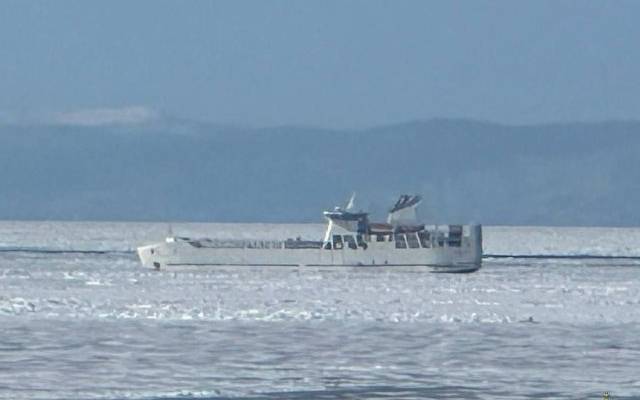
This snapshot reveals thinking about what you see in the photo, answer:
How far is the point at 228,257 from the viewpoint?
158500mm

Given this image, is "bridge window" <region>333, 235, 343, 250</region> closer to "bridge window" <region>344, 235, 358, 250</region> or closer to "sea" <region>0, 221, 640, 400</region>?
"bridge window" <region>344, 235, 358, 250</region>

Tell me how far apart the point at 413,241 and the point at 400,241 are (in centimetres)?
163

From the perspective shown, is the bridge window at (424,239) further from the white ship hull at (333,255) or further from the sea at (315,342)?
the sea at (315,342)

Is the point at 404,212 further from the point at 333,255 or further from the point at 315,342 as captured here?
the point at 315,342

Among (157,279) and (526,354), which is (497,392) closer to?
(526,354)

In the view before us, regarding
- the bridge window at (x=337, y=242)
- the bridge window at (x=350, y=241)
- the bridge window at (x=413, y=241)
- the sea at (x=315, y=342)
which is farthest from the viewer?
the bridge window at (x=337, y=242)

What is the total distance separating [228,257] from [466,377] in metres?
107

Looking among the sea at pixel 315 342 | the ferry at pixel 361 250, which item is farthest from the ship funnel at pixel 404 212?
the sea at pixel 315 342

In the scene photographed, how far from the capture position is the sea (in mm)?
48875

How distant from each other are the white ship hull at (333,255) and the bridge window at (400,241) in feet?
0.70

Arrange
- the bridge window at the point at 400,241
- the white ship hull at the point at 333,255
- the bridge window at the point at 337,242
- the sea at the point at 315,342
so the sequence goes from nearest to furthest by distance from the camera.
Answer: the sea at the point at 315,342 < the white ship hull at the point at 333,255 < the bridge window at the point at 400,241 < the bridge window at the point at 337,242

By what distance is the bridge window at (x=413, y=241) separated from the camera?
155m

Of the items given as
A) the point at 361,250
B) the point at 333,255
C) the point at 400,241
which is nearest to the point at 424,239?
the point at 400,241

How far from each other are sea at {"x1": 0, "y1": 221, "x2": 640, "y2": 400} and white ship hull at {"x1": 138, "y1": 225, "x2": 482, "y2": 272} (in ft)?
85.8
